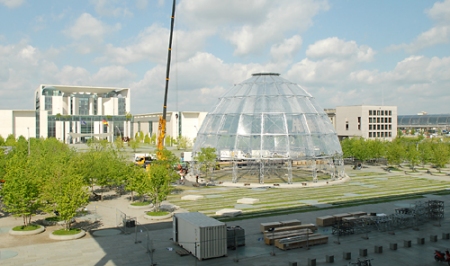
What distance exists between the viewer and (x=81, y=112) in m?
149

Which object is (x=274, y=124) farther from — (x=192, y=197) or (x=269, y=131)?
(x=192, y=197)

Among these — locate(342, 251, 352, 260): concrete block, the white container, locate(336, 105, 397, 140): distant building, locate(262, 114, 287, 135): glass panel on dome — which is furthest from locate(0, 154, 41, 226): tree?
locate(336, 105, 397, 140): distant building

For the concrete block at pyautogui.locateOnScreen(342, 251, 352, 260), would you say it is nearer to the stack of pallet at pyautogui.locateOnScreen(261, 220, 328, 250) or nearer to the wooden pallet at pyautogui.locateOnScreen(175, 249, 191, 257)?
the stack of pallet at pyautogui.locateOnScreen(261, 220, 328, 250)

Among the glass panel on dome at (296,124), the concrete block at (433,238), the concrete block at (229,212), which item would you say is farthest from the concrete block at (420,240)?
the glass panel on dome at (296,124)

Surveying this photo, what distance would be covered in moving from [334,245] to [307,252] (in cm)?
249

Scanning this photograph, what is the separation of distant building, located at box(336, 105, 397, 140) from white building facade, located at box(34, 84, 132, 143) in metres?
76.4

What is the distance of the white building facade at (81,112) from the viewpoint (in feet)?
443

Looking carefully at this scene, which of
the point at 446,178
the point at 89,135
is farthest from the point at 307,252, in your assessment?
the point at 89,135

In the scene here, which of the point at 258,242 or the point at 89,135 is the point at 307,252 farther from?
the point at 89,135

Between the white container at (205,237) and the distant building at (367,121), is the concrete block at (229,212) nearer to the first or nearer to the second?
the white container at (205,237)

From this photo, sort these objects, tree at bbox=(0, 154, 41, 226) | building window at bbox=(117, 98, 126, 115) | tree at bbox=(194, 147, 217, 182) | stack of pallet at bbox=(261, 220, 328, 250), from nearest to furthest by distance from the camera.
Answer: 1. stack of pallet at bbox=(261, 220, 328, 250)
2. tree at bbox=(0, 154, 41, 226)
3. tree at bbox=(194, 147, 217, 182)
4. building window at bbox=(117, 98, 126, 115)

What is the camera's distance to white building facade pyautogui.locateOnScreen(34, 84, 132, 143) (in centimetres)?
13488

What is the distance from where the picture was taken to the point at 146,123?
7288 inches

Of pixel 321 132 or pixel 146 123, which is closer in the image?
pixel 321 132
